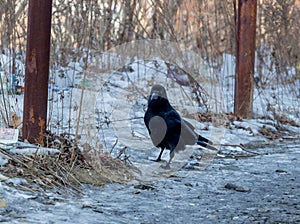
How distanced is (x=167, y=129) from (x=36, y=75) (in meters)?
0.98

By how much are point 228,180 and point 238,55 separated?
2977mm

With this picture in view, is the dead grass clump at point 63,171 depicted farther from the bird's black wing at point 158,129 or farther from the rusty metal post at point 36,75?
the bird's black wing at point 158,129

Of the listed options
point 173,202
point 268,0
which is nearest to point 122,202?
point 173,202

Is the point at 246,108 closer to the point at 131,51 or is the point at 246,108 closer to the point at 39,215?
the point at 131,51

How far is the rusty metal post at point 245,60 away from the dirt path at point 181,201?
8.16 ft

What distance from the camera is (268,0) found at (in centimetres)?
705

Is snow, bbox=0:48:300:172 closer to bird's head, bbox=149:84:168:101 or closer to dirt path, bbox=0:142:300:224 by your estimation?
bird's head, bbox=149:84:168:101

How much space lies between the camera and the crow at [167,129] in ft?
11.5

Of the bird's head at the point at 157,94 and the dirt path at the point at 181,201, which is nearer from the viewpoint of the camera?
the dirt path at the point at 181,201

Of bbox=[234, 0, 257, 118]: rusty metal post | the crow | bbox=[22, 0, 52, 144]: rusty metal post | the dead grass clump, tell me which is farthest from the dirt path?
bbox=[234, 0, 257, 118]: rusty metal post

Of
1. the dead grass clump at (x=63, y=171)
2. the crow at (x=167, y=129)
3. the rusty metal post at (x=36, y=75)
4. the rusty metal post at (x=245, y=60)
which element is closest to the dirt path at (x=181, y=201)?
the dead grass clump at (x=63, y=171)

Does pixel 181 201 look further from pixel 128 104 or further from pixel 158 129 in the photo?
pixel 128 104

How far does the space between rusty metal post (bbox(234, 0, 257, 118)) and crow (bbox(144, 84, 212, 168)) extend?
7.48 ft

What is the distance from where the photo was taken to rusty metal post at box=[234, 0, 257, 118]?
5.79 metres
